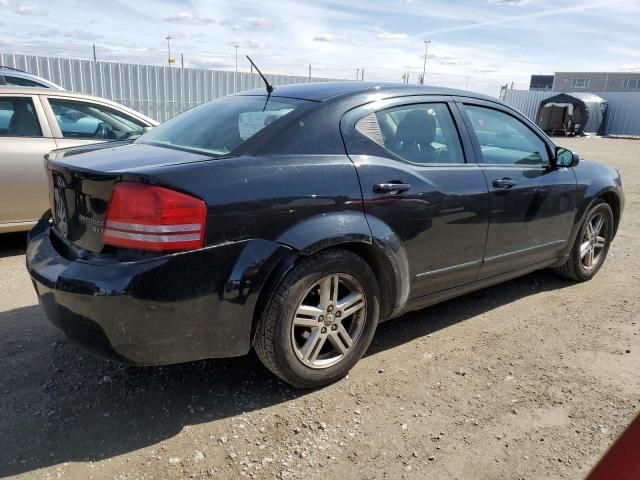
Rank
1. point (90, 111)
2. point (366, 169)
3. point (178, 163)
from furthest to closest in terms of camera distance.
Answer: point (90, 111) → point (366, 169) → point (178, 163)

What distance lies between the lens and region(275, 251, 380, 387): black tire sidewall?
2.69 meters

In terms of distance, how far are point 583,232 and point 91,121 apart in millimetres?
4945

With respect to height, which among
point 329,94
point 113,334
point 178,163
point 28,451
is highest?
point 329,94

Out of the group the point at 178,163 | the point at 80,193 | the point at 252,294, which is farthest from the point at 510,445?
the point at 80,193

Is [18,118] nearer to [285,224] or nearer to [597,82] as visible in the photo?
[285,224]

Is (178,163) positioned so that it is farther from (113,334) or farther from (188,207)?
(113,334)

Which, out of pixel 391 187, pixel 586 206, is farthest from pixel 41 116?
pixel 586 206

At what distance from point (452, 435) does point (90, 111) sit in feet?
16.1

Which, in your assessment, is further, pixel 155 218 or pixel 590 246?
pixel 590 246

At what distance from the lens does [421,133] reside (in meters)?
3.38

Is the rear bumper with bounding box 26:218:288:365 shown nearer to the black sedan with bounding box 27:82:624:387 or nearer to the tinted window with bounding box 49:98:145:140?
the black sedan with bounding box 27:82:624:387

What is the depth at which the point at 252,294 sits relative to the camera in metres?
2.54

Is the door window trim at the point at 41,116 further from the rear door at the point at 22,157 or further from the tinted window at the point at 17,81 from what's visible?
the tinted window at the point at 17,81

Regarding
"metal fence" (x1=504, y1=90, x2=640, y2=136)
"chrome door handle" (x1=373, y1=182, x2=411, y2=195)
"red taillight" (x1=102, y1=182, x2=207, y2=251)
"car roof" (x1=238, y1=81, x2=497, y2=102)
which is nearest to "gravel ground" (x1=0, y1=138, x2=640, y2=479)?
"red taillight" (x1=102, y1=182, x2=207, y2=251)
